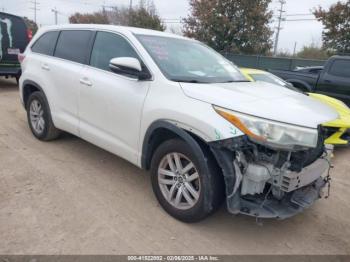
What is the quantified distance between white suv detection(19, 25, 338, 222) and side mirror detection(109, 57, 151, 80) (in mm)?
10

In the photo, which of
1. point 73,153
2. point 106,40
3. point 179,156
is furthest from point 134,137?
Answer: point 73,153

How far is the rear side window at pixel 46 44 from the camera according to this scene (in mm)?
4849

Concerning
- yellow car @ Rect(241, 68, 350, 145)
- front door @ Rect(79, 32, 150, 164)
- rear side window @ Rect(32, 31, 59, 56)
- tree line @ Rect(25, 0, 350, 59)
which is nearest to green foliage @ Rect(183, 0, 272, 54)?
tree line @ Rect(25, 0, 350, 59)

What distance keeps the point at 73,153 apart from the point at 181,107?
2.44m

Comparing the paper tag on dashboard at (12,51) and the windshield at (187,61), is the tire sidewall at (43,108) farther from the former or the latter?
the paper tag on dashboard at (12,51)

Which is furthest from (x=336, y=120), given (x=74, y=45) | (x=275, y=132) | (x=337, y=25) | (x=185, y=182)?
(x=337, y=25)

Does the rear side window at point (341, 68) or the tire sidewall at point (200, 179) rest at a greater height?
the rear side window at point (341, 68)

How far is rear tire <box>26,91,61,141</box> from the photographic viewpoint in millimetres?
A: 4828

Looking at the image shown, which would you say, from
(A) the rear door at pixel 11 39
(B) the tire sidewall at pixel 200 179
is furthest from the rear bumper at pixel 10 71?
(B) the tire sidewall at pixel 200 179

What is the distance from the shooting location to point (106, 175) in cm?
410

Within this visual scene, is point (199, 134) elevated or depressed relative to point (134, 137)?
elevated

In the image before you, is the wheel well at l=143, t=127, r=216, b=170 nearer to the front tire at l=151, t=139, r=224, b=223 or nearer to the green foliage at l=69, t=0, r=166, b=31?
the front tire at l=151, t=139, r=224, b=223

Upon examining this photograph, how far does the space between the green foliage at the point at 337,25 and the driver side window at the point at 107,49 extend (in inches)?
609

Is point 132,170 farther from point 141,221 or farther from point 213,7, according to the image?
point 213,7
